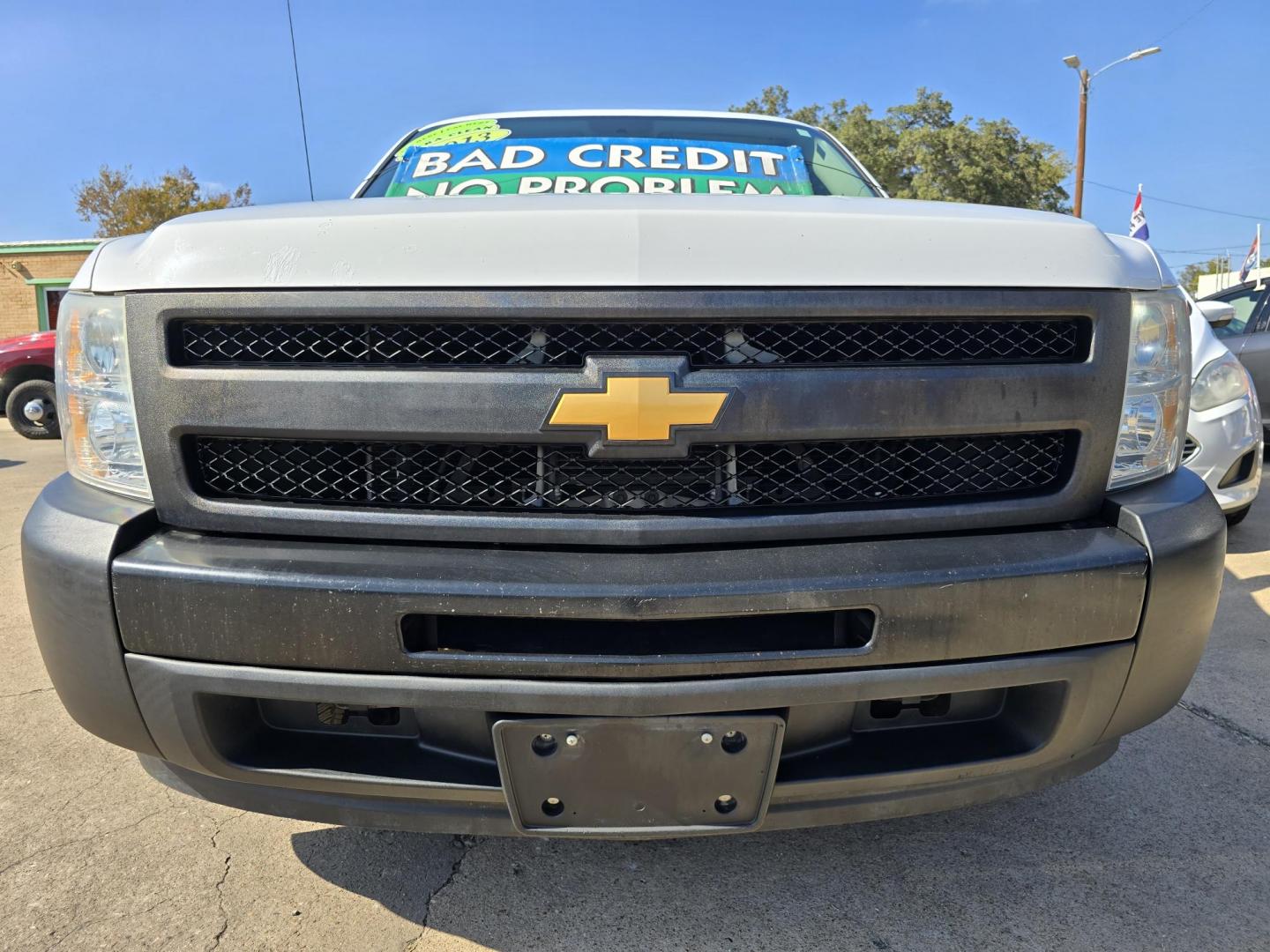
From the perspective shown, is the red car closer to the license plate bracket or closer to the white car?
the license plate bracket

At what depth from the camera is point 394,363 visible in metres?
1.54

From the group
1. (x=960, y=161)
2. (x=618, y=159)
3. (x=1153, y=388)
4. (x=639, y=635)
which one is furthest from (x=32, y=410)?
(x=960, y=161)

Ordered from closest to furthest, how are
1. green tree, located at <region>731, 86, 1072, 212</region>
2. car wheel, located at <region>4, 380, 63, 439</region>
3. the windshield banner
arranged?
the windshield banner → car wheel, located at <region>4, 380, 63, 439</region> → green tree, located at <region>731, 86, 1072, 212</region>

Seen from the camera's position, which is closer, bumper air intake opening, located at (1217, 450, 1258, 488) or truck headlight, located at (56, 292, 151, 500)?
truck headlight, located at (56, 292, 151, 500)

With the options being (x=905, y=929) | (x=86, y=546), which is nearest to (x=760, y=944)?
(x=905, y=929)

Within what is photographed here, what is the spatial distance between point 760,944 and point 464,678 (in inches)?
34.2

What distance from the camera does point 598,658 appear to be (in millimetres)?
1437

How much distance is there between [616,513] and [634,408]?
207mm

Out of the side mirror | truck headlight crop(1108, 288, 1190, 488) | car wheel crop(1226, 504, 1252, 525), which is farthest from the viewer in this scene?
the side mirror

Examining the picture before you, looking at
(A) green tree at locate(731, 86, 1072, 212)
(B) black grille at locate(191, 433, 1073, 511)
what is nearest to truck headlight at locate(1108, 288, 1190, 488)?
(B) black grille at locate(191, 433, 1073, 511)

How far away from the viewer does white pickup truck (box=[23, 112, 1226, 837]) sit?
1.45 meters

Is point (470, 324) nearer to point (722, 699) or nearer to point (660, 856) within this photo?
point (722, 699)

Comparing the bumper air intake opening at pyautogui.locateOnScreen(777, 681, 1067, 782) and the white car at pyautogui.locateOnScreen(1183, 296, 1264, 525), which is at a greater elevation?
the bumper air intake opening at pyautogui.locateOnScreen(777, 681, 1067, 782)

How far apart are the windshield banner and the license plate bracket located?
5.94ft
